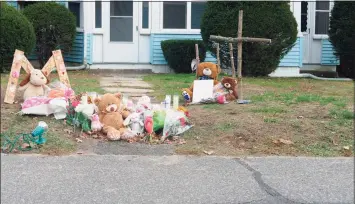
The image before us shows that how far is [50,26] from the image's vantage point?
538 inches

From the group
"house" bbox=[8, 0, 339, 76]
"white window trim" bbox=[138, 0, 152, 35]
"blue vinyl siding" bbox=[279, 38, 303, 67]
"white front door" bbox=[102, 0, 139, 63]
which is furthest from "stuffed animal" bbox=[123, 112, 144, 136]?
"blue vinyl siding" bbox=[279, 38, 303, 67]

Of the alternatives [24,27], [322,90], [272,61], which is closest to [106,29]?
[24,27]

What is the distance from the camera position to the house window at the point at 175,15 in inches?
584

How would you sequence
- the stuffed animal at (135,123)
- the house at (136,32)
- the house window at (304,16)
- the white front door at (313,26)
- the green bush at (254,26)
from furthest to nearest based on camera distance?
the house window at (304,16), the white front door at (313,26), the house at (136,32), the green bush at (254,26), the stuffed animal at (135,123)

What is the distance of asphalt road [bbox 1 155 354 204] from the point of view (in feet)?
14.3

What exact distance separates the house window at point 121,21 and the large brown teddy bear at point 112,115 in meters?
8.29

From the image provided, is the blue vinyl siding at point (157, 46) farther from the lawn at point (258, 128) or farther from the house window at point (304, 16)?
the lawn at point (258, 128)

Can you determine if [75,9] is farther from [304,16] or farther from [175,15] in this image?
[304,16]

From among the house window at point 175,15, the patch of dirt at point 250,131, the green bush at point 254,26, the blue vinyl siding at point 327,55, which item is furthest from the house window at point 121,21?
the patch of dirt at point 250,131

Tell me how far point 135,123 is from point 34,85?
2016mm

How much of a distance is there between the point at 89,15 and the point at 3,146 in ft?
30.7

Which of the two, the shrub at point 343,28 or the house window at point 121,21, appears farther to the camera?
the house window at point 121,21

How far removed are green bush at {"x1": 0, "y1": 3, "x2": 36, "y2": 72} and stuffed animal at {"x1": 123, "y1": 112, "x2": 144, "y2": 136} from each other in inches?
264

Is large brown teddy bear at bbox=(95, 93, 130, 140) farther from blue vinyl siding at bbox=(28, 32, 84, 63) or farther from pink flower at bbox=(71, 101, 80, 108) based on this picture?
blue vinyl siding at bbox=(28, 32, 84, 63)
